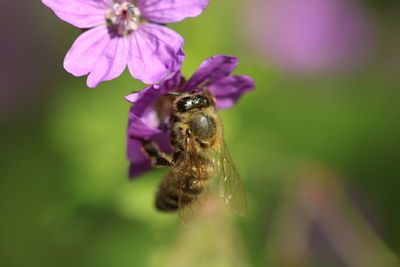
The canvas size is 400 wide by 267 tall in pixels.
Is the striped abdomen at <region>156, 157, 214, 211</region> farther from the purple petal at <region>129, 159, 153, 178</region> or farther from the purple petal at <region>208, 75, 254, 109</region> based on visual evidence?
the purple petal at <region>208, 75, 254, 109</region>

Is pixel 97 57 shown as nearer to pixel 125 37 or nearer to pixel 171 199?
pixel 125 37

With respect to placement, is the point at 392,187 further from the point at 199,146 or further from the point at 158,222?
the point at 199,146

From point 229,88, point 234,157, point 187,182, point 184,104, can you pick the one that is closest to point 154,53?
point 184,104

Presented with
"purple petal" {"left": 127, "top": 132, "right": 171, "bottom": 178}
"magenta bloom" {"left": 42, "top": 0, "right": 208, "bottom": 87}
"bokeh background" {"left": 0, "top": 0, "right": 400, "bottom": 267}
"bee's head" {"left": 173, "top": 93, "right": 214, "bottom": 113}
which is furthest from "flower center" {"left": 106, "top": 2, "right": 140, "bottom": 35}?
"bokeh background" {"left": 0, "top": 0, "right": 400, "bottom": 267}

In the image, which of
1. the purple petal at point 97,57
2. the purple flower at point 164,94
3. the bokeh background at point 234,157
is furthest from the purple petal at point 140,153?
the bokeh background at point 234,157

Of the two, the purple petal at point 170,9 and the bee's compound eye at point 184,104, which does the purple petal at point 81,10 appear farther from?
the bee's compound eye at point 184,104

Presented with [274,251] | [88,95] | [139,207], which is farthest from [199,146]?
[88,95]
